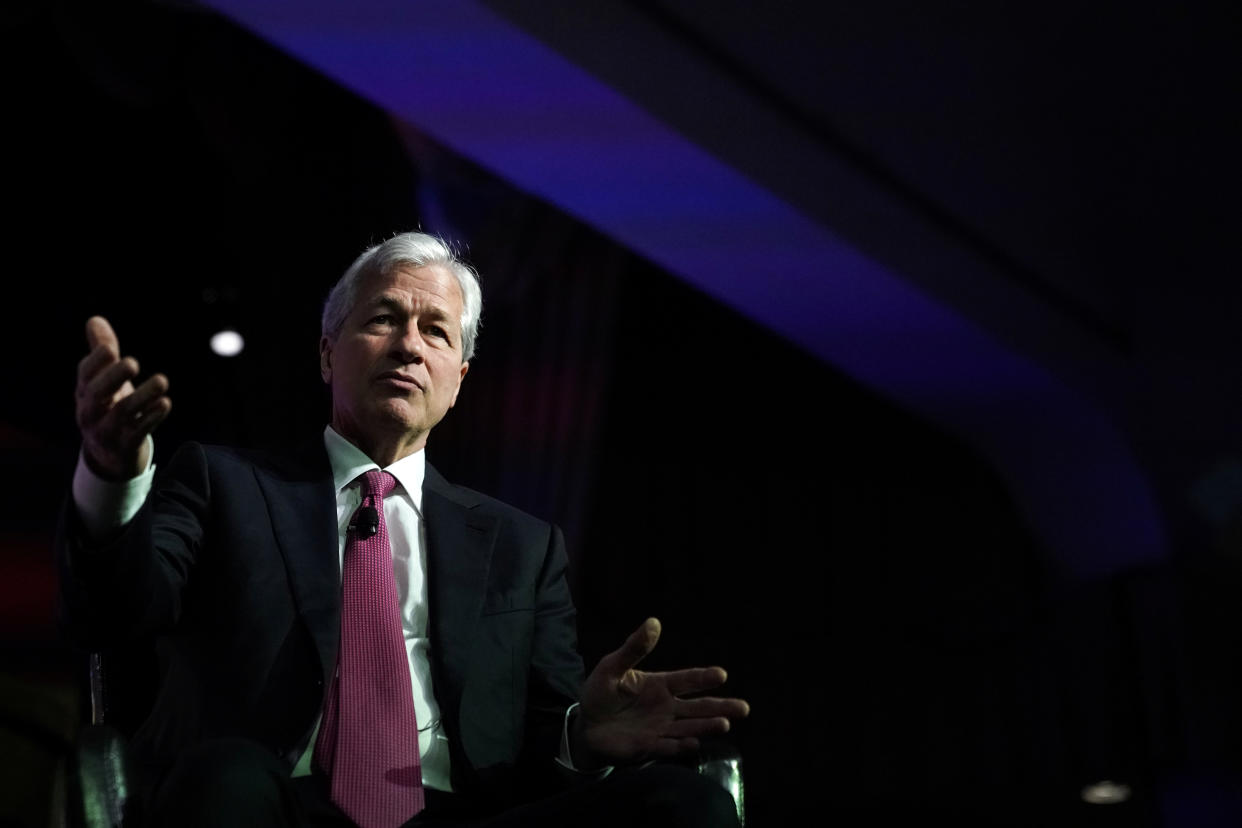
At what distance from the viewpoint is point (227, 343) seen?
4293 millimetres

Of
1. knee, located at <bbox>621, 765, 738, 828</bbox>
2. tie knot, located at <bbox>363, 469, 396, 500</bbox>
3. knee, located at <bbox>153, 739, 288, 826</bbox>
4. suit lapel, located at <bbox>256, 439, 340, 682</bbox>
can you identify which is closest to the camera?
knee, located at <bbox>153, 739, 288, 826</bbox>

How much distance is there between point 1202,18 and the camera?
3.49 metres

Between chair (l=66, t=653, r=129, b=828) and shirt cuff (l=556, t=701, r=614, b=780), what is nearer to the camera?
chair (l=66, t=653, r=129, b=828)

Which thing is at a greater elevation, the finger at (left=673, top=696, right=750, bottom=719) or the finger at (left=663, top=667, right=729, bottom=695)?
the finger at (left=663, top=667, right=729, bottom=695)

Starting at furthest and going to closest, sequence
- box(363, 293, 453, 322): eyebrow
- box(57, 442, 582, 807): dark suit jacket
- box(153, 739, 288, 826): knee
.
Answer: box(363, 293, 453, 322): eyebrow, box(57, 442, 582, 807): dark suit jacket, box(153, 739, 288, 826): knee

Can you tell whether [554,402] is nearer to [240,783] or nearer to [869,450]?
[869,450]

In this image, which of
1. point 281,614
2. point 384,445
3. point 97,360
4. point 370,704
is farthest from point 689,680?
point 97,360

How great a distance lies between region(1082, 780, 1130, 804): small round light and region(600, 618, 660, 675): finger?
3.36 m

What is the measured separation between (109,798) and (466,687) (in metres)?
0.44

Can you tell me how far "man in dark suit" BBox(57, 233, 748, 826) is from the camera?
133 centimetres

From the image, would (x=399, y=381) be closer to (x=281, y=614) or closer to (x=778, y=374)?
(x=281, y=614)

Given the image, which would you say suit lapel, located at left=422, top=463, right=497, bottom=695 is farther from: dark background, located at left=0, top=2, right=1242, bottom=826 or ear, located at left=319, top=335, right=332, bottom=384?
dark background, located at left=0, top=2, right=1242, bottom=826

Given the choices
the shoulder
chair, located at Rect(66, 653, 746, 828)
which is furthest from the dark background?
chair, located at Rect(66, 653, 746, 828)

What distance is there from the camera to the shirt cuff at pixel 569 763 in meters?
1.59
